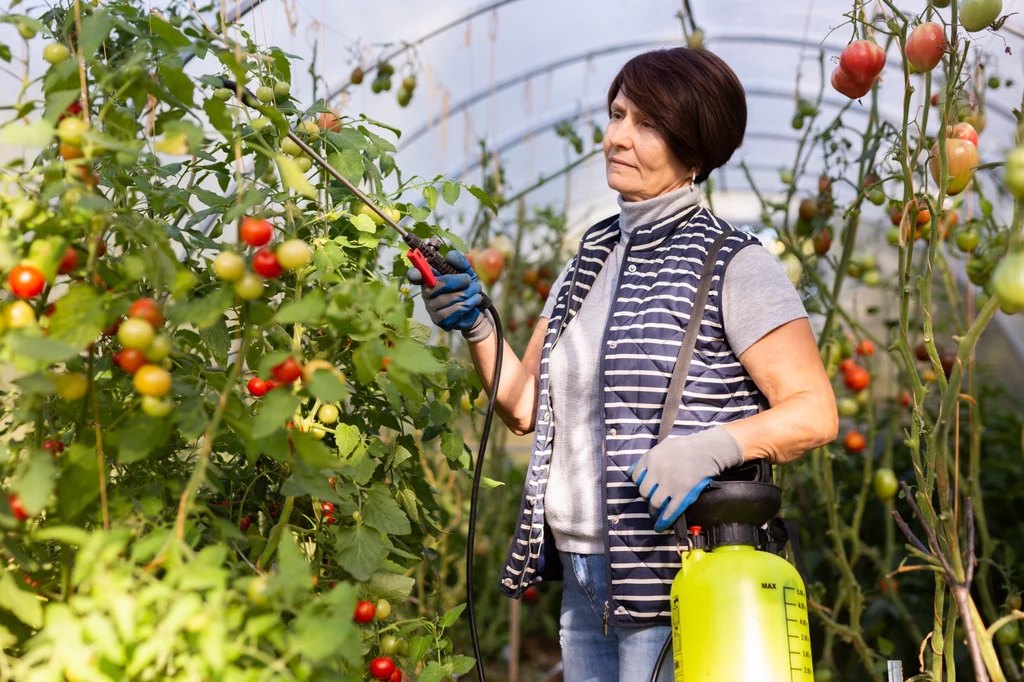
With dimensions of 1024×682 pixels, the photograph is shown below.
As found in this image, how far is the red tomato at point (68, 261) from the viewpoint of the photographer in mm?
790

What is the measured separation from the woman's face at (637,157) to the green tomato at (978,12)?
399 mm

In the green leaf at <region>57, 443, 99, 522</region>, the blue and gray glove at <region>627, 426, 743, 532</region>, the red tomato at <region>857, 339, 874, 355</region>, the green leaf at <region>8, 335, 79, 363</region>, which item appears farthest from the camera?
the red tomato at <region>857, 339, 874, 355</region>

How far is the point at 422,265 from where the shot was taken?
1.22 m

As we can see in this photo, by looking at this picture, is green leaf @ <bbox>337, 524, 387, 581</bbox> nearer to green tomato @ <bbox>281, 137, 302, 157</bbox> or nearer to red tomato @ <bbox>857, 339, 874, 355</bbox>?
green tomato @ <bbox>281, 137, 302, 157</bbox>

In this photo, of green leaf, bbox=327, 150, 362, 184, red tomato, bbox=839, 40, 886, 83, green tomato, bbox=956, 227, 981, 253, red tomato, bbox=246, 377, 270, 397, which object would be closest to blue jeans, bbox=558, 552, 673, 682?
red tomato, bbox=246, 377, 270, 397

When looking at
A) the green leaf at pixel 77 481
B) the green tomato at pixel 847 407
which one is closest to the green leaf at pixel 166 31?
the green leaf at pixel 77 481

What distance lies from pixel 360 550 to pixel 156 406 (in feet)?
1.32

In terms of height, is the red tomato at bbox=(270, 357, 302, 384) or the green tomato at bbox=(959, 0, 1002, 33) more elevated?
the green tomato at bbox=(959, 0, 1002, 33)

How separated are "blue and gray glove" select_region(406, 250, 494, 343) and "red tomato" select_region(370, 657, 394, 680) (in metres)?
0.43

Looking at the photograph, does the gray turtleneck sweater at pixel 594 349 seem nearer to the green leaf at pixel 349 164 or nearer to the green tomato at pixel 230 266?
the green leaf at pixel 349 164

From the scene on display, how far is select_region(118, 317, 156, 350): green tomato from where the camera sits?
750 millimetres

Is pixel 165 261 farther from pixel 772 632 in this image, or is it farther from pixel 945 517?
pixel 945 517

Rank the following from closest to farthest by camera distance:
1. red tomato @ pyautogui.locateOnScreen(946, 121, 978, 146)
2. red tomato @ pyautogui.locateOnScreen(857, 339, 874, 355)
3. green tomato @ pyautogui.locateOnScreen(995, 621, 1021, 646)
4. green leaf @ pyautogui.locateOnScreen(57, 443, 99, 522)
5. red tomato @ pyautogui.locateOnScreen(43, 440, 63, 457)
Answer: green leaf @ pyautogui.locateOnScreen(57, 443, 99, 522)
red tomato @ pyautogui.locateOnScreen(43, 440, 63, 457)
red tomato @ pyautogui.locateOnScreen(946, 121, 978, 146)
green tomato @ pyautogui.locateOnScreen(995, 621, 1021, 646)
red tomato @ pyautogui.locateOnScreen(857, 339, 874, 355)

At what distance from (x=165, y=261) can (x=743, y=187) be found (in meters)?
6.99
